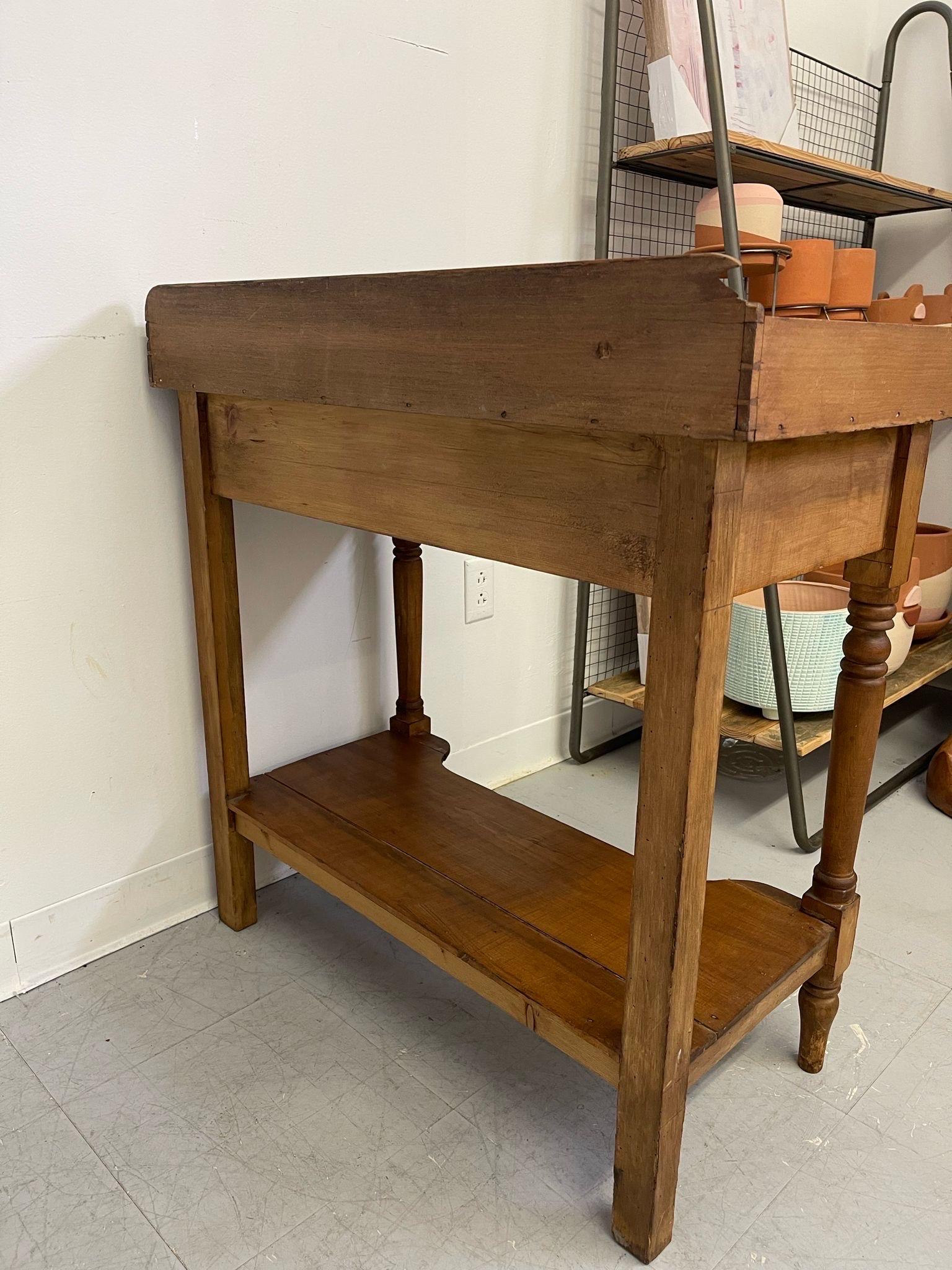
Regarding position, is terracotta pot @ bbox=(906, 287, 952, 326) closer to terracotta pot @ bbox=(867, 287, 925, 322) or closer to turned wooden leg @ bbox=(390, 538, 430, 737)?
terracotta pot @ bbox=(867, 287, 925, 322)

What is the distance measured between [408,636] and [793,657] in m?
A: 0.56

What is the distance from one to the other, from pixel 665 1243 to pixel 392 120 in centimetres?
122

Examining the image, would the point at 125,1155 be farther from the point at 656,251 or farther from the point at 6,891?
the point at 656,251

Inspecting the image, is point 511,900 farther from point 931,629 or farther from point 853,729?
point 931,629

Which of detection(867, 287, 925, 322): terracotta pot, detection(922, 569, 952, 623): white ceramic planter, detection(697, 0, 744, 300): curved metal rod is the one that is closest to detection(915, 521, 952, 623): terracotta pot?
detection(922, 569, 952, 623): white ceramic planter

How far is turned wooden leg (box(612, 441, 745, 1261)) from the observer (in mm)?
598

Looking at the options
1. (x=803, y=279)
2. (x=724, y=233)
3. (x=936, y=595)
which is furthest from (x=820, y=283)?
(x=936, y=595)

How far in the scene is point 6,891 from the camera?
1.05 metres

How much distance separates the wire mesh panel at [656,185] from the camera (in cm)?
145

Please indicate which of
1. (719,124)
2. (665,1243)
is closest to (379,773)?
(665,1243)

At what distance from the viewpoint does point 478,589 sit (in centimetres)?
146

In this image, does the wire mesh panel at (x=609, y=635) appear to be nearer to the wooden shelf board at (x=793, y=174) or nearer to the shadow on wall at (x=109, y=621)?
the shadow on wall at (x=109, y=621)

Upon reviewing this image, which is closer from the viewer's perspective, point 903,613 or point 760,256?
point 760,256

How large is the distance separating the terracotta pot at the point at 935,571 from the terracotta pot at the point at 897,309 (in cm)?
38
